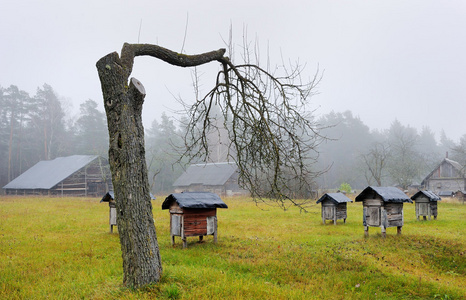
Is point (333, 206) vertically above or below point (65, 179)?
below

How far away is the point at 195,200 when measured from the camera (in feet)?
39.4

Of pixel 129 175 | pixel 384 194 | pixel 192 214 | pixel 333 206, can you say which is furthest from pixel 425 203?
pixel 129 175

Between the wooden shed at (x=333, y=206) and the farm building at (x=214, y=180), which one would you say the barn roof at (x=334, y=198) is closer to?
the wooden shed at (x=333, y=206)

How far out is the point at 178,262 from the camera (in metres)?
9.46

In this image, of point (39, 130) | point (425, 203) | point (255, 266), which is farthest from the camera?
point (39, 130)

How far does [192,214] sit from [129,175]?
567 centimetres

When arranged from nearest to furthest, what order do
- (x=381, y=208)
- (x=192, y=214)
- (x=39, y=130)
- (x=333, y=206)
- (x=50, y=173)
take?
(x=192, y=214) < (x=381, y=208) < (x=333, y=206) < (x=50, y=173) < (x=39, y=130)

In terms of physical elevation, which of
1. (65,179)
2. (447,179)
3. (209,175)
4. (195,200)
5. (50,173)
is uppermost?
(50,173)

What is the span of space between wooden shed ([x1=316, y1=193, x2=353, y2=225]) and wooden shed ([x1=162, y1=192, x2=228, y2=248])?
8.19 meters

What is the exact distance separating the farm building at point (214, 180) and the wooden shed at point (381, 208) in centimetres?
3381

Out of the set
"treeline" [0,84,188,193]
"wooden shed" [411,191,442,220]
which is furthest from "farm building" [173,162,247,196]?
"wooden shed" [411,191,442,220]

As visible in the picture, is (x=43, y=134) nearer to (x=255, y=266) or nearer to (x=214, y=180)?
(x=214, y=180)

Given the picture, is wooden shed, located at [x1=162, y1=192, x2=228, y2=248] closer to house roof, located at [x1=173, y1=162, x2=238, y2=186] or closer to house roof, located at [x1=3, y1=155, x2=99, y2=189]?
house roof, located at [x1=173, y1=162, x2=238, y2=186]

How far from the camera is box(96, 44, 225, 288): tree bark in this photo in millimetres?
6492
